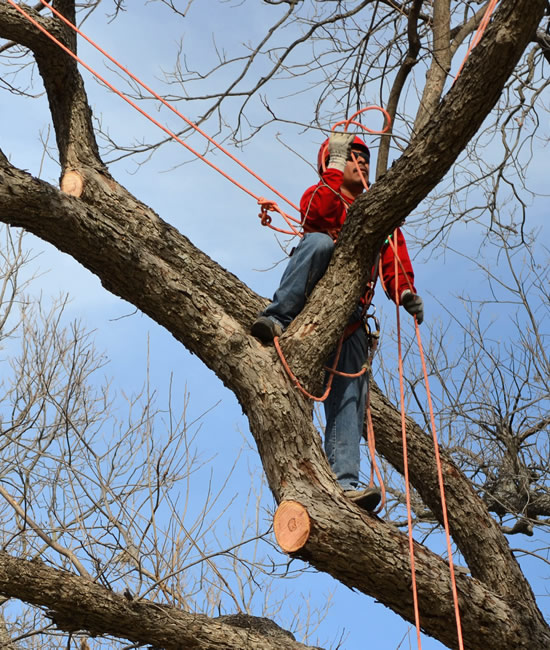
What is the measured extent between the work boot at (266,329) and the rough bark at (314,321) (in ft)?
0.20

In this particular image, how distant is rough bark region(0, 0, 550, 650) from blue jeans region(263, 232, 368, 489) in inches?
3.6

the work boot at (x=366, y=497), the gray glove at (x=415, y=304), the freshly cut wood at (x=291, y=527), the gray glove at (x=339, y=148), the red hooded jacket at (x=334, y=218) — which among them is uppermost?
the gray glove at (x=339, y=148)

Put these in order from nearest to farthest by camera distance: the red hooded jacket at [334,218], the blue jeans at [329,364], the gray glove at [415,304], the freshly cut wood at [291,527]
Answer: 1. the freshly cut wood at [291,527]
2. the blue jeans at [329,364]
3. the red hooded jacket at [334,218]
4. the gray glove at [415,304]

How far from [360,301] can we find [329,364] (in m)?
0.34

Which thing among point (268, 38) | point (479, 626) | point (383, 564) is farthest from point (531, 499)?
point (268, 38)

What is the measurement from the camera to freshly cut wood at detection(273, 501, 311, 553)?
3.30 metres

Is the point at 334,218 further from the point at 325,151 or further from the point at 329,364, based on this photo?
the point at 329,364

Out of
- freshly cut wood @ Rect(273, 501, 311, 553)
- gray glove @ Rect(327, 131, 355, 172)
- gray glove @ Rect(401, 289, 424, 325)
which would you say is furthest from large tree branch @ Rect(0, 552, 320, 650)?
gray glove @ Rect(327, 131, 355, 172)

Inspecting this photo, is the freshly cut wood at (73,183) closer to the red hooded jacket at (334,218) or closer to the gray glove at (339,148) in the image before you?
the red hooded jacket at (334,218)

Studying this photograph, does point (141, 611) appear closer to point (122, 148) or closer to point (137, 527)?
point (137, 527)

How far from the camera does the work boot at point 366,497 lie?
351 cm

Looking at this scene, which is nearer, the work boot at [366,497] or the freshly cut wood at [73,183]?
the work boot at [366,497]

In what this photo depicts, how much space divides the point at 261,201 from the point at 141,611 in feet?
6.54

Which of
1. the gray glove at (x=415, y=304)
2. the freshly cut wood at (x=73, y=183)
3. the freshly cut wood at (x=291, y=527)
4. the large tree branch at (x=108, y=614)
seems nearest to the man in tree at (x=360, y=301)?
the gray glove at (x=415, y=304)
